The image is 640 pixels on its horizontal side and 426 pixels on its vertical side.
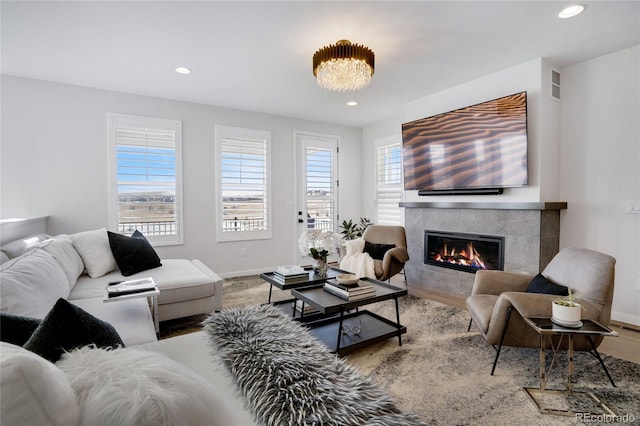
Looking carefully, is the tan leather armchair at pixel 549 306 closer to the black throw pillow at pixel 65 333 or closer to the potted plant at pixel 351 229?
the black throw pillow at pixel 65 333

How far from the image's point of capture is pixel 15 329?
36.3 inches

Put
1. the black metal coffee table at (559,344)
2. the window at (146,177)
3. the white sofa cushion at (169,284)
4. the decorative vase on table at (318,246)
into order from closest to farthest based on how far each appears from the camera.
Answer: the black metal coffee table at (559,344) → the white sofa cushion at (169,284) → the decorative vase on table at (318,246) → the window at (146,177)

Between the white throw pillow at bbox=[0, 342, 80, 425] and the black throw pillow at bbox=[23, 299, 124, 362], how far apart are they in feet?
0.91

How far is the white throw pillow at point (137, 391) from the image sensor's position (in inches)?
23.0

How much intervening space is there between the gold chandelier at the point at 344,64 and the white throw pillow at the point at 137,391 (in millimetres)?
2346

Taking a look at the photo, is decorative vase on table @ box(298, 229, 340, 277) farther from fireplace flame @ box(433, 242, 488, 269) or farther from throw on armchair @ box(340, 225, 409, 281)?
fireplace flame @ box(433, 242, 488, 269)

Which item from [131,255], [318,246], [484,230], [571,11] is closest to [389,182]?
[484,230]

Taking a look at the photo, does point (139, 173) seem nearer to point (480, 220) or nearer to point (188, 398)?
point (188, 398)

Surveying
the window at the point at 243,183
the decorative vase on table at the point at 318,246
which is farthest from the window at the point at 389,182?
the decorative vase on table at the point at 318,246

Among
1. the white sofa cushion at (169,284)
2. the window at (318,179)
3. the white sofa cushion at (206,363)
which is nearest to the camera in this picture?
the white sofa cushion at (206,363)

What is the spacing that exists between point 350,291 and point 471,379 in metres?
0.96

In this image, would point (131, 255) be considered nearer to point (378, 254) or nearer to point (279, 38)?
point (279, 38)

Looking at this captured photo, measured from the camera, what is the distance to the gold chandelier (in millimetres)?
2406

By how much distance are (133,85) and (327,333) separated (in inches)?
143
